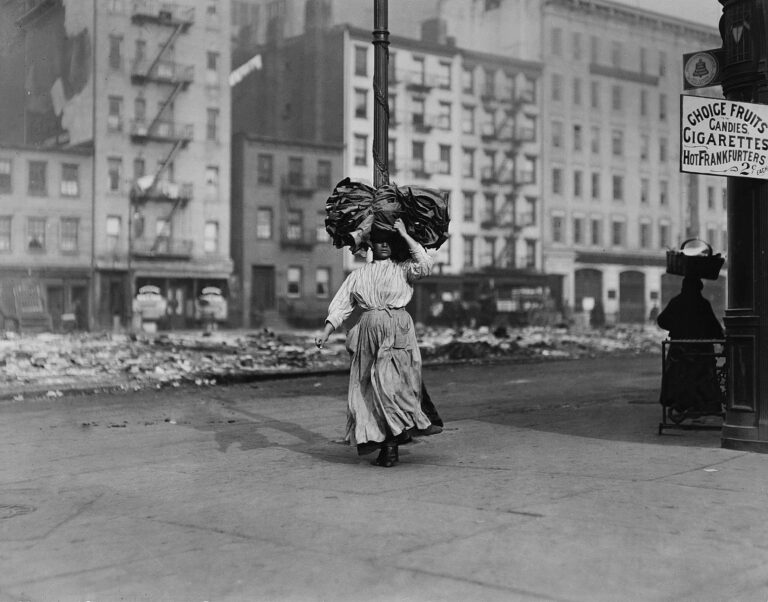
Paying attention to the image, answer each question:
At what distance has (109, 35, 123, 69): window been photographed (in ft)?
163

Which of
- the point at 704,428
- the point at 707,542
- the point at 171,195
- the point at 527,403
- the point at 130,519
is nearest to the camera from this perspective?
the point at 707,542

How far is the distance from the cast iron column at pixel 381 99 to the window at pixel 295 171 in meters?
47.8

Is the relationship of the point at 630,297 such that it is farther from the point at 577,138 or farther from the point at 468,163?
the point at 468,163

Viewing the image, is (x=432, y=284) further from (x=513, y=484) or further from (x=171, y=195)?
(x=513, y=484)

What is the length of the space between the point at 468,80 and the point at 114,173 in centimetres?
2451

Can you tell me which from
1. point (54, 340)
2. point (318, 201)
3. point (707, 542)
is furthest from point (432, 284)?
point (707, 542)

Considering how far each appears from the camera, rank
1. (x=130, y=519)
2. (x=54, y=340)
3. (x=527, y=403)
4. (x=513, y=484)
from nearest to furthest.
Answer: (x=130, y=519), (x=513, y=484), (x=527, y=403), (x=54, y=340)

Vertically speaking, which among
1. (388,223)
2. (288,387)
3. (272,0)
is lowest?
(288,387)

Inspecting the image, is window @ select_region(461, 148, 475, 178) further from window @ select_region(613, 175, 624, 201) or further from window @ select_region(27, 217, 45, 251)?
window @ select_region(27, 217, 45, 251)

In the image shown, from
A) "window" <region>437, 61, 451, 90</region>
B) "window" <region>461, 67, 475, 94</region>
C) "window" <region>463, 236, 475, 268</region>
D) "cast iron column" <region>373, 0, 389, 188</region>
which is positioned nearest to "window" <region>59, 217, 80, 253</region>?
"window" <region>463, 236, 475, 268</region>

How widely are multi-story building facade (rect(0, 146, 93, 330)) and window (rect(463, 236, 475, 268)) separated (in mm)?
23812

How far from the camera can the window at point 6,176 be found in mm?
47469

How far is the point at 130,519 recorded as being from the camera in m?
5.50

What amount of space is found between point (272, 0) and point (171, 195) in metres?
15.4
